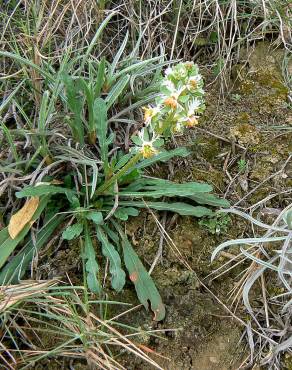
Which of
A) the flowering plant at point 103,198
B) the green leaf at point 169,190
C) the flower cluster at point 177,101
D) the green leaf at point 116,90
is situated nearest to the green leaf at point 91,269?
the flowering plant at point 103,198

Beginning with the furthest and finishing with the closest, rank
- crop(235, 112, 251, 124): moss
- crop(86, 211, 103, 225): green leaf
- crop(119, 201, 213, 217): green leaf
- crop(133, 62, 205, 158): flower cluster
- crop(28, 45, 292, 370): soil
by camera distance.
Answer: crop(235, 112, 251, 124): moss
crop(119, 201, 213, 217): green leaf
crop(86, 211, 103, 225): green leaf
crop(28, 45, 292, 370): soil
crop(133, 62, 205, 158): flower cluster

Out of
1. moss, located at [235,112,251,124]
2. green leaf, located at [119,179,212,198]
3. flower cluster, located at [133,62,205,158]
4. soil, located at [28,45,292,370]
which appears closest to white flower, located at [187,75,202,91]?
flower cluster, located at [133,62,205,158]

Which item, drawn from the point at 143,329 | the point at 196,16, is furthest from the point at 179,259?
the point at 196,16

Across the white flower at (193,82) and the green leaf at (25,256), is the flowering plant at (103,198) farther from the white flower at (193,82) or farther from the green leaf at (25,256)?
the white flower at (193,82)

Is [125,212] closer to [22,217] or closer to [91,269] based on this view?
[91,269]

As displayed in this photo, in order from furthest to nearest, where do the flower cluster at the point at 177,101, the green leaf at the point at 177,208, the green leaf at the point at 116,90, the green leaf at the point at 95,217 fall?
the green leaf at the point at 116,90
the green leaf at the point at 177,208
the green leaf at the point at 95,217
the flower cluster at the point at 177,101

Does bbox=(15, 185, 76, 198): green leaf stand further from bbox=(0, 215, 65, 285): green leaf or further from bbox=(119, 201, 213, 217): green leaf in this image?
bbox=(119, 201, 213, 217): green leaf
